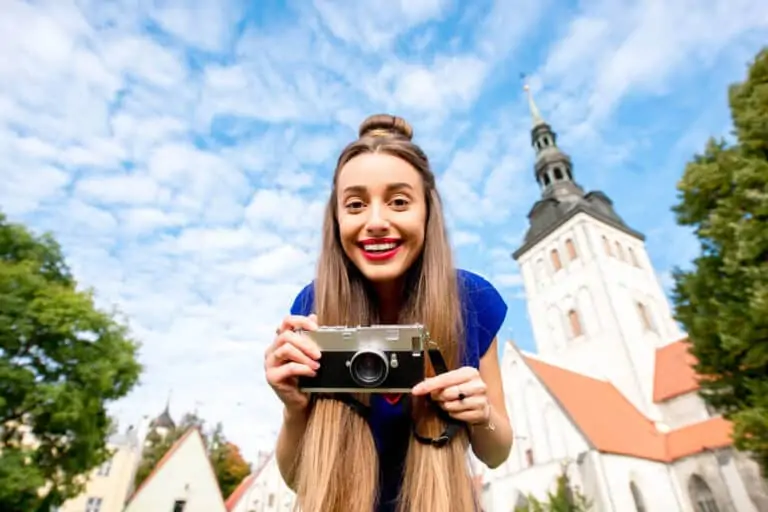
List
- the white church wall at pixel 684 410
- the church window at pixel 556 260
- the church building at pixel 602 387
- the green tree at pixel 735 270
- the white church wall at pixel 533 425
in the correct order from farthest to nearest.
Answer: the church window at pixel 556 260 < the white church wall at pixel 684 410 < the white church wall at pixel 533 425 < the church building at pixel 602 387 < the green tree at pixel 735 270

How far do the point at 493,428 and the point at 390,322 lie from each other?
0.50m

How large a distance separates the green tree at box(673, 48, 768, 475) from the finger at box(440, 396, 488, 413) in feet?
29.4

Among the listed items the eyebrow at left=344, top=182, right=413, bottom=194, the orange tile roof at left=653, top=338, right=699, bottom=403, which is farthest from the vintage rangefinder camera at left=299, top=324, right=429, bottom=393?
the orange tile roof at left=653, top=338, right=699, bottom=403

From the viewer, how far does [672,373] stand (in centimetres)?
2428

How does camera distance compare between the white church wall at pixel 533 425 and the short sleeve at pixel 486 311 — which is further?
the white church wall at pixel 533 425

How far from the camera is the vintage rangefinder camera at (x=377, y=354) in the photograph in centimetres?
112

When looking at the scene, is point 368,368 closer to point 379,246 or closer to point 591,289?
point 379,246

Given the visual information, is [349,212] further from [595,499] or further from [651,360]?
[651,360]

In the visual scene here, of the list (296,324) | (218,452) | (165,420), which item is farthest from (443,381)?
(165,420)

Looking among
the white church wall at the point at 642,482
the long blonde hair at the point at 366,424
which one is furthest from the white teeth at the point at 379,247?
the white church wall at the point at 642,482

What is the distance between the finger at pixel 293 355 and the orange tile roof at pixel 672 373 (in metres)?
26.9

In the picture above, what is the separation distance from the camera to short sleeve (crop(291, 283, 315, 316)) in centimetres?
160

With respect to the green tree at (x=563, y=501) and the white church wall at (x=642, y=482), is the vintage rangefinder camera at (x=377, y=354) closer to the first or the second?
the green tree at (x=563, y=501)

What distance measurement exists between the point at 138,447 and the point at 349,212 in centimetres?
3246
